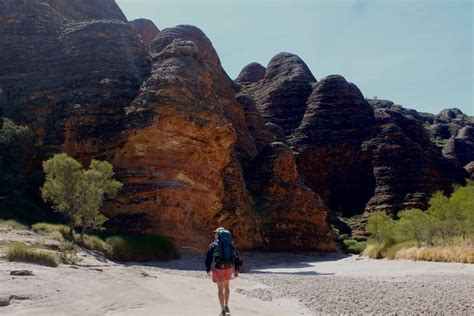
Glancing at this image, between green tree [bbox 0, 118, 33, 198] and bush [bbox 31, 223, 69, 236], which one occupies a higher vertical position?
green tree [bbox 0, 118, 33, 198]

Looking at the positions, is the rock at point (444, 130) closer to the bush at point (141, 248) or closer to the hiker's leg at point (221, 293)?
the bush at point (141, 248)

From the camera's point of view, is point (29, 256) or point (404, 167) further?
point (404, 167)

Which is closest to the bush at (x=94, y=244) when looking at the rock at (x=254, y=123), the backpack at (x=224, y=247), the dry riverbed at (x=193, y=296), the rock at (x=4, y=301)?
the dry riverbed at (x=193, y=296)

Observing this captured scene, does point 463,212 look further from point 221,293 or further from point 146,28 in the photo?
point 146,28

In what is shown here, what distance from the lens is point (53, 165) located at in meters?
22.7

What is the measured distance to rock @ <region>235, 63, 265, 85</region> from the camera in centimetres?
10800

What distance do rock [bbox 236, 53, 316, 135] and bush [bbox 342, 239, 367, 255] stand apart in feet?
99.1

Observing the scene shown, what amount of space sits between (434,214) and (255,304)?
26.6 m

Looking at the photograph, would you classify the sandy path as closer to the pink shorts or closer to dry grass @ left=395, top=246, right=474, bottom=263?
the pink shorts

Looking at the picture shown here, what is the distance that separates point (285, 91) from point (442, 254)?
213 feet

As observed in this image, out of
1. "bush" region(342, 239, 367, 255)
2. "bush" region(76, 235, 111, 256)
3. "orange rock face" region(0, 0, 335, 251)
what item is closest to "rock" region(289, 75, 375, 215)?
"bush" region(342, 239, 367, 255)

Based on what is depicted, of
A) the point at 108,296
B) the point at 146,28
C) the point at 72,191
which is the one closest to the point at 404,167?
the point at 146,28

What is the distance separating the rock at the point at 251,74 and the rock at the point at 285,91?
961cm

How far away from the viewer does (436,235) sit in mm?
32250
